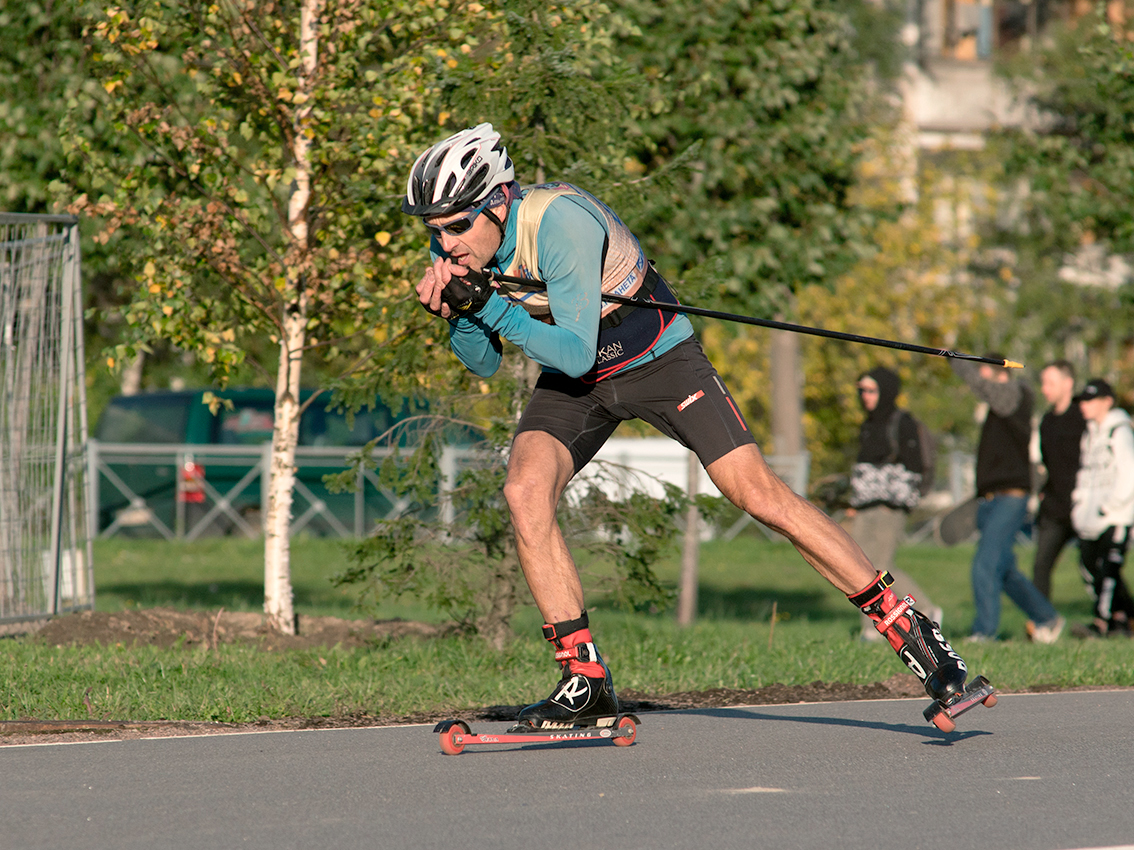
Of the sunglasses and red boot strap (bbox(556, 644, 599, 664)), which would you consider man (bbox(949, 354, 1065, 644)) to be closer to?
red boot strap (bbox(556, 644, 599, 664))

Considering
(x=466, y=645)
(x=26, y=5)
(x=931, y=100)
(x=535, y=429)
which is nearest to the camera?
(x=535, y=429)

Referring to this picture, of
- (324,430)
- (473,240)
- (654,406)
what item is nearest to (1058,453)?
(654,406)

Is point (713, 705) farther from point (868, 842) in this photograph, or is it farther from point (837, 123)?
point (837, 123)

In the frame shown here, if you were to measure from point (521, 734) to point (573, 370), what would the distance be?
1232mm

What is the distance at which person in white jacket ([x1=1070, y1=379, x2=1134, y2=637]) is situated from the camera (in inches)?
400

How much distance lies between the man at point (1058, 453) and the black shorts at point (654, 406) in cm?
574

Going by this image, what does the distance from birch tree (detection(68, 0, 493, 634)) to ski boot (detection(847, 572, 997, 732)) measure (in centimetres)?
337

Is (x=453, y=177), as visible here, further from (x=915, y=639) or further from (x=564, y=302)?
(x=915, y=639)

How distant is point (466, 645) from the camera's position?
26.8ft

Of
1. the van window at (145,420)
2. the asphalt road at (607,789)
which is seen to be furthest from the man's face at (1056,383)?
the van window at (145,420)

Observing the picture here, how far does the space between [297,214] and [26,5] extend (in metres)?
2.40

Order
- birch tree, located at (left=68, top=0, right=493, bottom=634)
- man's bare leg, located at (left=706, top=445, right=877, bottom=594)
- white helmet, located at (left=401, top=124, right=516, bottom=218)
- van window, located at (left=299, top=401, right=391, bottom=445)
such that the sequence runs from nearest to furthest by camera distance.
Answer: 1. white helmet, located at (left=401, top=124, right=516, bottom=218)
2. man's bare leg, located at (left=706, top=445, right=877, bottom=594)
3. birch tree, located at (left=68, top=0, right=493, bottom=634)
4. van window, located at (left=299, top=401, right=391, bottom=445)

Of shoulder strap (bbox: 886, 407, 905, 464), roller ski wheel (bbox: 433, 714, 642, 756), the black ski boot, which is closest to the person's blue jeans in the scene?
shoulder strap (bbox: 886, 407, 905, 464)

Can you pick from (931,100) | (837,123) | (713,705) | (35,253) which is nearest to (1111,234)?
(837,123)
